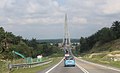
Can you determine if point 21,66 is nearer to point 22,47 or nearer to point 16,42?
point 22,47

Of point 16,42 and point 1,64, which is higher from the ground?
point 16,42

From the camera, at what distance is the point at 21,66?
46.8m

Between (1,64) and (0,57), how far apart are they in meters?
0.97

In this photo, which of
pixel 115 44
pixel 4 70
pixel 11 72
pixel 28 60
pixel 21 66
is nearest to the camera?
pixel 4 70

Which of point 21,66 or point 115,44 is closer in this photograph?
point 21,66

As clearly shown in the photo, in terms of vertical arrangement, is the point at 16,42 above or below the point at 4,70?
above

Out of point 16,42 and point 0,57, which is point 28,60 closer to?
point 0,57

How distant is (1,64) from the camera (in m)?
31.8

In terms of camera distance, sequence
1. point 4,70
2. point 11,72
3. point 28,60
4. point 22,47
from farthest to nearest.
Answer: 1. point 22,47
2. point 28,60
3. point 11,72
4. point 4,70

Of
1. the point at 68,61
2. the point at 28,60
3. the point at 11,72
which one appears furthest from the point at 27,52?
the point at 11,72

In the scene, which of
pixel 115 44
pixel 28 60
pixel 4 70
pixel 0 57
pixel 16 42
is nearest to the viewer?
pixel 0 57

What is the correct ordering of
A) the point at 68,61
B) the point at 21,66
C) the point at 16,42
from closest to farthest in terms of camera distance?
the point at 21,66
the point at 68,61
the point at 16,42

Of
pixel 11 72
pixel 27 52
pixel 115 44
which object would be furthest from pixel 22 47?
pixel 11 72

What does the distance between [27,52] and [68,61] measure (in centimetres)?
9718
